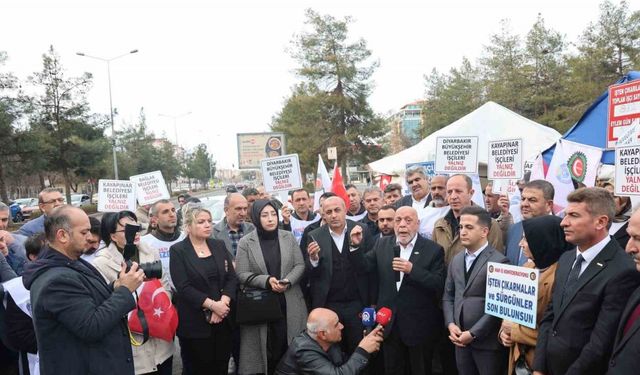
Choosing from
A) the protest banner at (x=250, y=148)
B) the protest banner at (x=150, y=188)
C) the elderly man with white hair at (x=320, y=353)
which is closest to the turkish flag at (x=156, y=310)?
the elderly man with white hair at (x=320, y=353)

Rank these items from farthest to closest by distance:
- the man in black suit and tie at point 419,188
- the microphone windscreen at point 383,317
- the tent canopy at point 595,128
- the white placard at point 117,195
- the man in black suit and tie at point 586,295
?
1. the tent canopy at point 595,128
2. the white placard at point 117,195
3. the man in black suit and tie at point 419,188
4. the microphone windscreen at point 383,317
5. the man in black suit and tie at point 586,295

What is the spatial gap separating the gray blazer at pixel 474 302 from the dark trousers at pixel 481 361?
5 centimetres

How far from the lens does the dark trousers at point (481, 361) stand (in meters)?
3.60

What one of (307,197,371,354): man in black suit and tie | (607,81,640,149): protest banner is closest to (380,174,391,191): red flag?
(607,81,640,149): protest banner

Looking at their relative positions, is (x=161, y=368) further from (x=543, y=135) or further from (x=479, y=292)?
(x=543, y=135)

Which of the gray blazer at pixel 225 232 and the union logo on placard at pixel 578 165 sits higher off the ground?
the union logo on placard at pixel 578 165

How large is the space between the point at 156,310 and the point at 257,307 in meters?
0.92

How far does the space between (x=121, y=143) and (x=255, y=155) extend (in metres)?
21.5

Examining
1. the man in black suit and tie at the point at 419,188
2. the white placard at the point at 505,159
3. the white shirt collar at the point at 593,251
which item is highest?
the white placard at the point at 505,159

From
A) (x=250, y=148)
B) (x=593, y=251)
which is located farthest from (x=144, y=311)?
(x=250, y=148)

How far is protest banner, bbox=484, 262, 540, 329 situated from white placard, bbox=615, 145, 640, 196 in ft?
5.04

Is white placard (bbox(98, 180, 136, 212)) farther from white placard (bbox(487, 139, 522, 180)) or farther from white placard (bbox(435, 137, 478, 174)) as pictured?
white placard (bbox(487, 139, 522, 180))

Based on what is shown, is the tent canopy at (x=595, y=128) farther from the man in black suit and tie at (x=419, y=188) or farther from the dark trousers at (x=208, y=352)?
the dark trousers at (x=208, y=352)

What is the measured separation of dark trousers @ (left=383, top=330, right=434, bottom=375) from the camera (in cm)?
421
